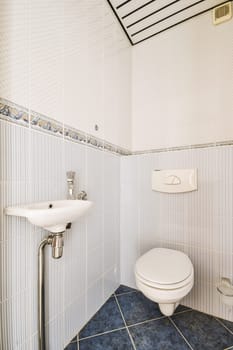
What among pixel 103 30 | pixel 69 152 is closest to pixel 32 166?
pixel 69 152

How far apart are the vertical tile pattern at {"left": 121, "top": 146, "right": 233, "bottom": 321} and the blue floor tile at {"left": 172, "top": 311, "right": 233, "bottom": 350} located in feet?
0.31

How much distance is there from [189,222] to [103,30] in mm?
1731

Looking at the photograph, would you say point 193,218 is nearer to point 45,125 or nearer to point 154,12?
point 45,125

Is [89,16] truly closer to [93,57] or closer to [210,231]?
[93,57]

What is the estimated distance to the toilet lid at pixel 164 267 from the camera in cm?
99

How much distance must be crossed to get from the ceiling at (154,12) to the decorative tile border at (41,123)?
120 cm

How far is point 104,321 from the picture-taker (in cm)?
125

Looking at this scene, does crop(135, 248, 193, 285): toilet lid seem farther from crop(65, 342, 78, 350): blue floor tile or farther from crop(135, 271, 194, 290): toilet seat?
crop(65, 342, 78, 350): blue floor tile

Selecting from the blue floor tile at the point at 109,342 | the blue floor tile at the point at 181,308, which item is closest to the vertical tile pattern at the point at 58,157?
the blue floor tile at the point at 109,342

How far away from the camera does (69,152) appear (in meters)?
1.10

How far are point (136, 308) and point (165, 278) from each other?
63 centimetres

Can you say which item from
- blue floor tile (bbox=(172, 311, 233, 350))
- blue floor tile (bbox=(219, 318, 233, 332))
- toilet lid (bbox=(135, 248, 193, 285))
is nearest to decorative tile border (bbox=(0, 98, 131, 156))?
toilet lid (bbox=(135, 248, 193, 285))

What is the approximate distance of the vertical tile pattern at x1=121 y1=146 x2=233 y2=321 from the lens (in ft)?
4.32

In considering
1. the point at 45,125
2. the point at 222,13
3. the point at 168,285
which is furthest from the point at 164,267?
the point at 222,13
